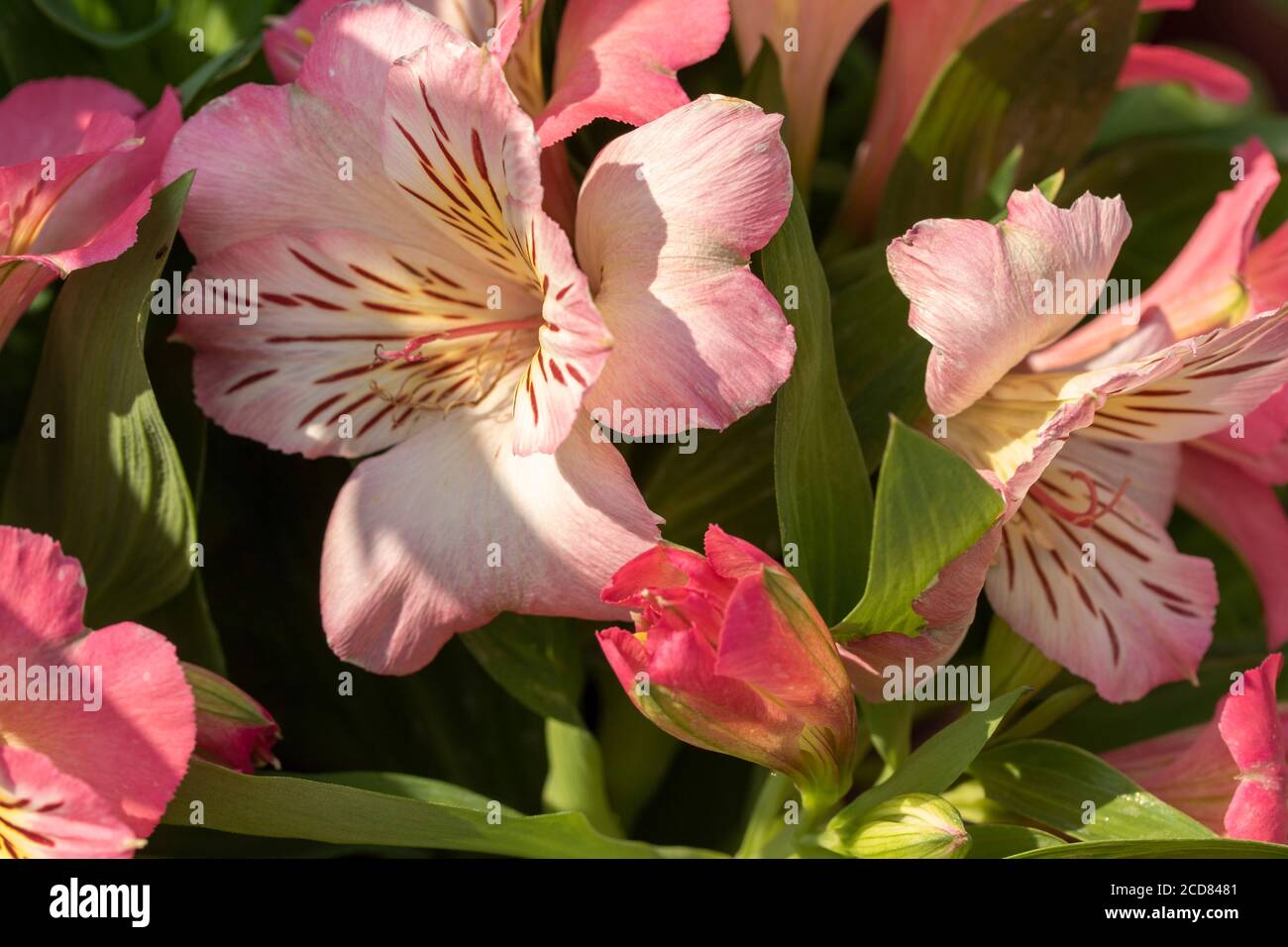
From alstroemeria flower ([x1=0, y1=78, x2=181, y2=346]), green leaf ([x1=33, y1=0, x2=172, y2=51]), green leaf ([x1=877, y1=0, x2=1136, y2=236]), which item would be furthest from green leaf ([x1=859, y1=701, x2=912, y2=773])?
green leaf ([x1=33, y1=0, x2=172, y2=51])

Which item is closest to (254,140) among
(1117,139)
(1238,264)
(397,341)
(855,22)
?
(397,341)

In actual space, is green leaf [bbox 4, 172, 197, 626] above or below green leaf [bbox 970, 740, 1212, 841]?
above

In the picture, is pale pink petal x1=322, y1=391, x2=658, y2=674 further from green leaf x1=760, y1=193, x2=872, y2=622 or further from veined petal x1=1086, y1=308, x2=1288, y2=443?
veined petal x1=1086, y1=308, x2=1288, y2=443

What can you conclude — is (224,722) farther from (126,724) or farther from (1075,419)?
(1075,419)

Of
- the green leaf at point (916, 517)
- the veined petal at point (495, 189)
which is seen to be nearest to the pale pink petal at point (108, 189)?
the veined petal at point (495, 189)

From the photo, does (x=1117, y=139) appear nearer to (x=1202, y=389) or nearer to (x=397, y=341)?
(x=1202, y=389)

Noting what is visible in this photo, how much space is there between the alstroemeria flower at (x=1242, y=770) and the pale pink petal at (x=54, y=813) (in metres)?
0.39

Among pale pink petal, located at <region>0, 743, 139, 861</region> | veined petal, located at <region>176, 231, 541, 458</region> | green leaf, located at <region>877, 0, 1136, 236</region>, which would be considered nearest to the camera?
pale pink petal, located at <region>0, 743, 139, 861</region>

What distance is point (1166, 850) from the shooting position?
0.46 meters

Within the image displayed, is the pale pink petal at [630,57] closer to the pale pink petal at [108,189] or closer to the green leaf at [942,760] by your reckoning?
the pale pink petal at [108,189]

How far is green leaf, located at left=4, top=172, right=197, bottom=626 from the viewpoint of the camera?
50 cm

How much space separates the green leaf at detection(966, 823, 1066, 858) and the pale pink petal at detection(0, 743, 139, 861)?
31 cm

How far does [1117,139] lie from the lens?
87cm

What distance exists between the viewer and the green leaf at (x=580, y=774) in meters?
0.58
